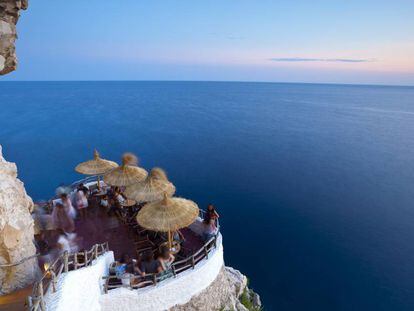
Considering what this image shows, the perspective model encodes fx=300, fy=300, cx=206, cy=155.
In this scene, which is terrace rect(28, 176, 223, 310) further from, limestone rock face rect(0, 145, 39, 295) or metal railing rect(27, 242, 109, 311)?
limestone rock face rect(0, 145, 39, 295)

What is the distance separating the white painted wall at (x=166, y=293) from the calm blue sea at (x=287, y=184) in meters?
11.3

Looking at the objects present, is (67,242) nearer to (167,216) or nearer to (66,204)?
(66,204)

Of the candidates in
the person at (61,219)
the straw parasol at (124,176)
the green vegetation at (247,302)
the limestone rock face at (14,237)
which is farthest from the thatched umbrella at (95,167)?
the green vegetation at (247,302)

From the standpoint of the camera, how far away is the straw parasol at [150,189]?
12023mm

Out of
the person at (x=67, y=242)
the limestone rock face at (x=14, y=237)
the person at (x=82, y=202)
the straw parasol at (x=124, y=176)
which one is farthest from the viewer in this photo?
the person at (x=82, y=202)

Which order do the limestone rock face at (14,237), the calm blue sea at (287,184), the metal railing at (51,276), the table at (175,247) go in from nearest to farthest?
the metal railing at (51,276) → the limestone rock face at (14,237) → the table at (175,247) → the calm blue sea at (287,184)

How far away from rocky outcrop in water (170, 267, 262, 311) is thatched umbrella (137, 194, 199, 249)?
101 inches

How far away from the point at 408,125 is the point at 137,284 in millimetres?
96909

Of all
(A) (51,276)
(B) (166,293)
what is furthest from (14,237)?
(B) (166,293)

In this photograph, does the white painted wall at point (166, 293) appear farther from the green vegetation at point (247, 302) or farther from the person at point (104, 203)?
the person at point (104, 203)

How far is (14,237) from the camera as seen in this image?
30.4 feet

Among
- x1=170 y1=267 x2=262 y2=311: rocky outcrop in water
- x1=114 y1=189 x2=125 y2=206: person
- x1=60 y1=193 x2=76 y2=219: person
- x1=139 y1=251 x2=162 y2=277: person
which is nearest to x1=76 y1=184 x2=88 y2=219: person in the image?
x1=60 y1=193 x2=76 y2=219: person

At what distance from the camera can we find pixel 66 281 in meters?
8.11

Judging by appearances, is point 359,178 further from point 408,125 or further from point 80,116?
point 80,116
